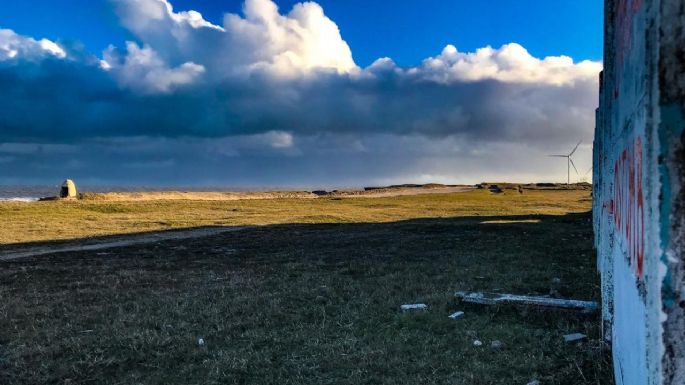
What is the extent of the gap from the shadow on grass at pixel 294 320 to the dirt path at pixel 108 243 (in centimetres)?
252

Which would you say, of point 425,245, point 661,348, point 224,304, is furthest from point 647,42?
point 425,245

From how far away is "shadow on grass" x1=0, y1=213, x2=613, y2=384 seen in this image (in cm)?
605

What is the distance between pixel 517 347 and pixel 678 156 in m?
5.48

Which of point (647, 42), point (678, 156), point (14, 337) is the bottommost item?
point (14, 337)

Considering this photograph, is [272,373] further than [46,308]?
No

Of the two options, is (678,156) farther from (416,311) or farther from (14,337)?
(14,337)

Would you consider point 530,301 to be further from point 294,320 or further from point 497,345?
point 294,320

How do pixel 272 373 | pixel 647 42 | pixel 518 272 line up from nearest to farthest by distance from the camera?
pixel 647 42, pixel 272 373, pixel 518 272

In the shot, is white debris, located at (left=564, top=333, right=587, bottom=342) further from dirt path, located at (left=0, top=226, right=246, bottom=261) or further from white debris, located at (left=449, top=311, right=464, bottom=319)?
dirt path, located at (left=0, top=226, right=246, bottom=261)

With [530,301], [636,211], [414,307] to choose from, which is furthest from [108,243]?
[636,211]

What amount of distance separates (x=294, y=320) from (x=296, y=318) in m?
0.10

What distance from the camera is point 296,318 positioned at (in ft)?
27.6

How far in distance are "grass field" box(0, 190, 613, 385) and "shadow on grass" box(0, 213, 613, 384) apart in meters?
0.03

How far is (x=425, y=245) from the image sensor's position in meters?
18.5
